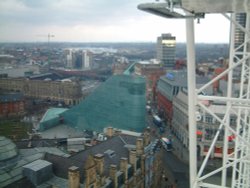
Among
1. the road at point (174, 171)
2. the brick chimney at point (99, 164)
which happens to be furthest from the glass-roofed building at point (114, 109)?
the brick chimney at point (99, 164)

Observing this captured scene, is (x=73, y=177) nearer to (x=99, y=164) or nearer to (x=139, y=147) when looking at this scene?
(x=99, y=164)

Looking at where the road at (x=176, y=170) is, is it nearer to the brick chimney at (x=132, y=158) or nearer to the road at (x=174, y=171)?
the road at (x=174, y=171)

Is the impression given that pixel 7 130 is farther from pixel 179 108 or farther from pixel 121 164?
pixel 121 164

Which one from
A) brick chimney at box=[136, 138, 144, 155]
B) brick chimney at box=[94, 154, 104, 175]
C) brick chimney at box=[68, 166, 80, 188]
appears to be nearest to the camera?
brick chimney at box=[68, 166, 80, 188]

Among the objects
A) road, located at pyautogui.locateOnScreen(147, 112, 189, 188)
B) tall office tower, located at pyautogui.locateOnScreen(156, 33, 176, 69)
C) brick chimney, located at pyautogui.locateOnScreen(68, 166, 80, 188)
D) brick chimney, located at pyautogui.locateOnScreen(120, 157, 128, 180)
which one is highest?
tall office tower, located at pyautogui.locateOnScreen(156, 33, 176, 69)

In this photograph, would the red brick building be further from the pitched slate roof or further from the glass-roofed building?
the pitched slate roof

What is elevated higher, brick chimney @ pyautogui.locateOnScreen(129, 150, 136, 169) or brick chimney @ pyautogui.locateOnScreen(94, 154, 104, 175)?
brick chimney @ pyautogui.locateOnScreen(94, 154, 104, 175)

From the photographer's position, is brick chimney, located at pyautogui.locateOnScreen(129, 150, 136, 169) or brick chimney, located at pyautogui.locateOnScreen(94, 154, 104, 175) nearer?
brick chimney, located at pyautogui.locateOnScreen(94, 154, 104, 175)

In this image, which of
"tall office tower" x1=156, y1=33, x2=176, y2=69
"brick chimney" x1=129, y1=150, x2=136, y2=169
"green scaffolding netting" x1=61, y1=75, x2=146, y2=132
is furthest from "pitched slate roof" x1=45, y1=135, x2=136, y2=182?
"tall office tower" x1=156, y1=33, x2=176, y2=69

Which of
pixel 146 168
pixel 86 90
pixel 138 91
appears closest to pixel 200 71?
pixel 86 90
